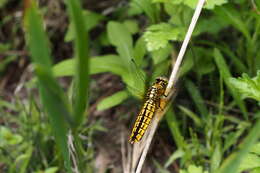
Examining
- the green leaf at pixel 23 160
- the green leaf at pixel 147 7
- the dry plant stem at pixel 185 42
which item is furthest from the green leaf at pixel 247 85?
the green leaf at pixel 23 160

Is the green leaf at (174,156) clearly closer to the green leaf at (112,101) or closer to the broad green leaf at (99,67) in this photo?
the green leaf at (112,101)

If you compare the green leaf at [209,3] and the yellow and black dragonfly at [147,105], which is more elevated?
the green leaf at [209,3]

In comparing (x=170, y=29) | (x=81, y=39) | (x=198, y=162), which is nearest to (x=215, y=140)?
(x=198, y=162)

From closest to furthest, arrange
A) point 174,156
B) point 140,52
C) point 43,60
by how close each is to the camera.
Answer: point 43,60 → point 174,156 → point 140,52

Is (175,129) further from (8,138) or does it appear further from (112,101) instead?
(8,138)

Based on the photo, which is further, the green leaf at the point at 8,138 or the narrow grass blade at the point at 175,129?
the green leaf at the point at 8,138

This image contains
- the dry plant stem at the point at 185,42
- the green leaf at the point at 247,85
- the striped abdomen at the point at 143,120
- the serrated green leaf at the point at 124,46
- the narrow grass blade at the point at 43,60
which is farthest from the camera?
the serrated green leaf at the point at 124,46

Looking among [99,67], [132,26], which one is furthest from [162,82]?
[132,26]
